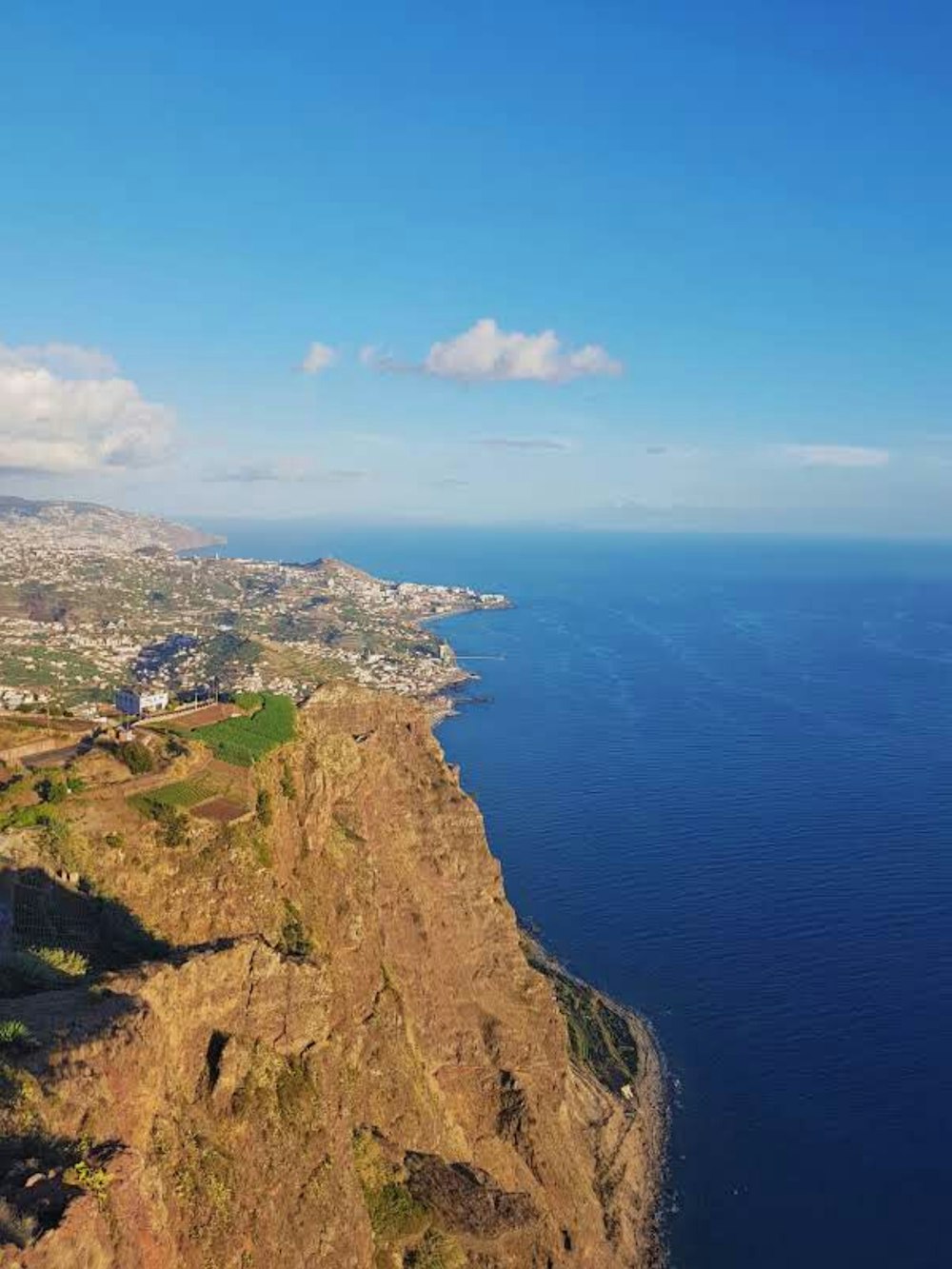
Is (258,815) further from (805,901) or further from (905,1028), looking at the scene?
(805,901)

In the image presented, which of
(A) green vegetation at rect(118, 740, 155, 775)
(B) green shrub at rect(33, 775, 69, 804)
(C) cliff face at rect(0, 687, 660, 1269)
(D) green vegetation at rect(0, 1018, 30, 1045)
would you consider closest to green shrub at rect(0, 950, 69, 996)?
(C) cliff face at rect(0, 687, 660, 1269)

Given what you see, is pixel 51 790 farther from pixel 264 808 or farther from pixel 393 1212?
pixel 393 1212

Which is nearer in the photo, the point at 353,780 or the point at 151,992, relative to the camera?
the point at 151,992

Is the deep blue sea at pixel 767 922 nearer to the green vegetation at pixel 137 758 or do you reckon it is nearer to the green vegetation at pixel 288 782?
the green vegetation at pixel 288 782

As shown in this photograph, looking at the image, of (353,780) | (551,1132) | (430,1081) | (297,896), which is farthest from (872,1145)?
(297,896)

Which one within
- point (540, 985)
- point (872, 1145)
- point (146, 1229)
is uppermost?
point (146, 1229)

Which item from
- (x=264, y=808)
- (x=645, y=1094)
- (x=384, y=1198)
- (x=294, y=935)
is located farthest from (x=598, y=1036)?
(x=264, y=808)
